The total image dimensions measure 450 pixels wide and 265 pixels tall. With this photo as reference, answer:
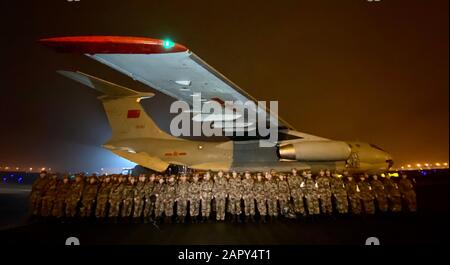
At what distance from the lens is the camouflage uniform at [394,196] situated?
6.46 m

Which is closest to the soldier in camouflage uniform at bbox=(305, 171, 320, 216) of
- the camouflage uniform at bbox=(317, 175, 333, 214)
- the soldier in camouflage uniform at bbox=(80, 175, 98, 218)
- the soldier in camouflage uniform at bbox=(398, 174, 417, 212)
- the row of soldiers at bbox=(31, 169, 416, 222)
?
the row of soldiers at bbox=(31, 169, 416, 222)

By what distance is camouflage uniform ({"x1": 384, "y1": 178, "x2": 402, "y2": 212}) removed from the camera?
6.46 m

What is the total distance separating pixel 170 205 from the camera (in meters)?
6.19

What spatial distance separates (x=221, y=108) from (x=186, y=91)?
4.20 ft

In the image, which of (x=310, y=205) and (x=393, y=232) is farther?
(x=310, y=205)

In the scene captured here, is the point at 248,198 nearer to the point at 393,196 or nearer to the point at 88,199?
the point at 393,196

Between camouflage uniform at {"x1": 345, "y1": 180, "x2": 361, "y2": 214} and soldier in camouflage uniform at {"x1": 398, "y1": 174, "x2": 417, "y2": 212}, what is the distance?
4.10 ft

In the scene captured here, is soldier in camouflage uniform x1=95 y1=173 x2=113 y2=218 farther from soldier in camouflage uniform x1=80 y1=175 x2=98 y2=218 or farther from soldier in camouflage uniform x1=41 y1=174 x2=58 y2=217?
soldier in camouflage uniform x1=41 y1=174 x2=58 y2=217

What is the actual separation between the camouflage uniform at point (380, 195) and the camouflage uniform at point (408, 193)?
0.56 metres

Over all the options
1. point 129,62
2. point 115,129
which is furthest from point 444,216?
point 115,129

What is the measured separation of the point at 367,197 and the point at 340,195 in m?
0.71

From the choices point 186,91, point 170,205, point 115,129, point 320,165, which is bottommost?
point 170,205

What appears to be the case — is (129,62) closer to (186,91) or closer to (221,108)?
(186,91)

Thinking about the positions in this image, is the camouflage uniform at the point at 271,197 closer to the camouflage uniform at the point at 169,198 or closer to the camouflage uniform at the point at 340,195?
the camouflage uniform at the point at 340,195
